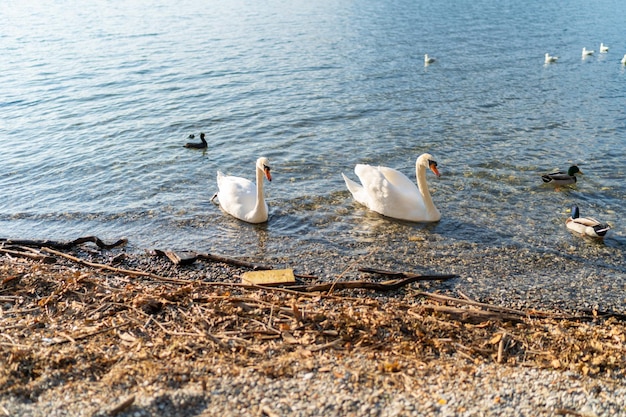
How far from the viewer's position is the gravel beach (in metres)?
5.07

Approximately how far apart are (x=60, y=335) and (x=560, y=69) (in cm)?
2239

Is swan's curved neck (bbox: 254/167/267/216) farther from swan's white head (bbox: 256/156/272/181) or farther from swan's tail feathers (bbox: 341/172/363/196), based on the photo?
swan's tail feathers (bbox: 341/172/363/196)

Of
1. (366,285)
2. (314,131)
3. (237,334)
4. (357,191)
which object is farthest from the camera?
(314,131)

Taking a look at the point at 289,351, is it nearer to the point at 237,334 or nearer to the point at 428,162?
the point at 237,334

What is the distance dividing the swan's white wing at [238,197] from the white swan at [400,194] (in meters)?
2.31

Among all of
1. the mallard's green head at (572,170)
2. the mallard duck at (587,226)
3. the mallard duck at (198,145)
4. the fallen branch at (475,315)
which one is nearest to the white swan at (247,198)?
the mallard duck at (198,145)

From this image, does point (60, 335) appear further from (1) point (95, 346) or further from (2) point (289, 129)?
(2) point (289, 129)

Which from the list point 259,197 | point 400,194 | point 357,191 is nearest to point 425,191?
point 400,194

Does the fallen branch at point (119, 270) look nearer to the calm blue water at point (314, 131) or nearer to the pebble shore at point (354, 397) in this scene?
the calm blue water at point (314, 131)

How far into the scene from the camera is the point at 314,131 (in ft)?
54.0

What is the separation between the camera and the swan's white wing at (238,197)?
11164 mm

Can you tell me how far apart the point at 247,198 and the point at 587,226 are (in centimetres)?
617

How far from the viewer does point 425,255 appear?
31.5 feet

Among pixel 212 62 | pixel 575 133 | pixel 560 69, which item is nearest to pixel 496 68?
pixel 560 69
